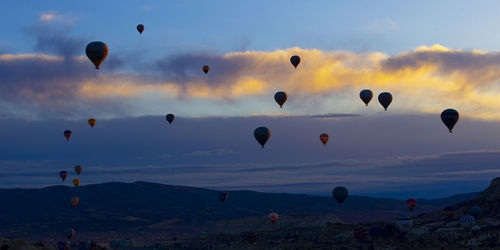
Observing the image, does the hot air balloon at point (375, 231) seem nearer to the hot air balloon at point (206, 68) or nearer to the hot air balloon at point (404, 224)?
the hot air balloon at point (404, 224)

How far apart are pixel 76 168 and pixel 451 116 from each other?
98032 mm

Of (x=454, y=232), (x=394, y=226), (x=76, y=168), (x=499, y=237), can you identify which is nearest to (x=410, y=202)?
(x=394, y=226)

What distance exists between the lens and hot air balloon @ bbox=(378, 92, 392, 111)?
386 ft

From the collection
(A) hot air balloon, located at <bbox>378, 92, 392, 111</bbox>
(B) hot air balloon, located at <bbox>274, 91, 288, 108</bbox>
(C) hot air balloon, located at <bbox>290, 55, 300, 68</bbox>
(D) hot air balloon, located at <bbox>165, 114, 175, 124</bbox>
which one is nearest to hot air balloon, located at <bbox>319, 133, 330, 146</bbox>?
(B) hot air balloon, located at <bbox>274, 91, 288, 108</bbox>

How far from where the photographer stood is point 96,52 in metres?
98.9

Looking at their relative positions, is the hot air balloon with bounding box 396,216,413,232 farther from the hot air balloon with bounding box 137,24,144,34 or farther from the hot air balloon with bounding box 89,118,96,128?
the hot air balloon with bounding box 89,118,96,128

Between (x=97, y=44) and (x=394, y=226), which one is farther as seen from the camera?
(x=394, y=226)

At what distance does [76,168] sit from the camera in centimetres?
16700

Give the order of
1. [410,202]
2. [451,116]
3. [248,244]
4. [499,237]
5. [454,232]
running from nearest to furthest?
[451,116]
[499,237]
[454,232]
[410,202]
[248,244]

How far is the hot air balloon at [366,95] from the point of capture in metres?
118

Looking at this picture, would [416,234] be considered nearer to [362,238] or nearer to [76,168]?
[362,238]

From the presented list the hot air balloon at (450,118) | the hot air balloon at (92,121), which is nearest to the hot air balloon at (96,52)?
the hot air balloon at (92,121)

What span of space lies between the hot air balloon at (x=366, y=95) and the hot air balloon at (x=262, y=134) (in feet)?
64.0

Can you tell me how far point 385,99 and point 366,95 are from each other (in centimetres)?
343
